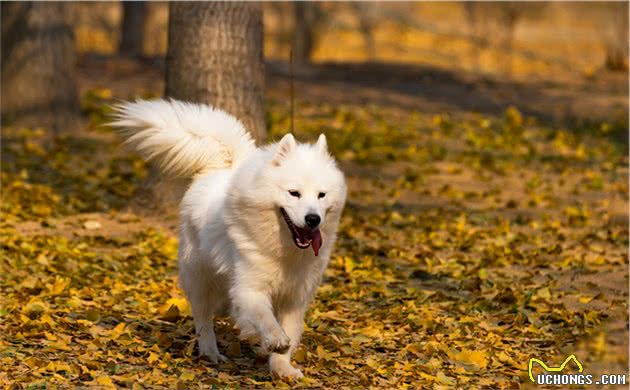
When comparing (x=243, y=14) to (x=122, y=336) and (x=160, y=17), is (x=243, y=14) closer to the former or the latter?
(x=122, y=336)

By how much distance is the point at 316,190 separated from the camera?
5.62m

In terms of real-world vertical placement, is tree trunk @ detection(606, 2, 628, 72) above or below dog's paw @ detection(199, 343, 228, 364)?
above

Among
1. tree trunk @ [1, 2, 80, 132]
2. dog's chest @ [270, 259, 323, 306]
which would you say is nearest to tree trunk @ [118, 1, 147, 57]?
tree trunk @ [1, 2, 80, 132]

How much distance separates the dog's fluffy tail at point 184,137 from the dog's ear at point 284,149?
2.38 feet

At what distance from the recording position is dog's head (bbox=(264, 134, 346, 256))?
5.54 m

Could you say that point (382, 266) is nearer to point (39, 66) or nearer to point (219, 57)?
point (219, 57)

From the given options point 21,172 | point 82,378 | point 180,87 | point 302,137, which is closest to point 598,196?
point 302,137

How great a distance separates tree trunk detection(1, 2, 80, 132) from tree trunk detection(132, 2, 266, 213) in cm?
408

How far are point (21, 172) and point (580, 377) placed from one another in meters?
8.28

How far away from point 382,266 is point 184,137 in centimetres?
296

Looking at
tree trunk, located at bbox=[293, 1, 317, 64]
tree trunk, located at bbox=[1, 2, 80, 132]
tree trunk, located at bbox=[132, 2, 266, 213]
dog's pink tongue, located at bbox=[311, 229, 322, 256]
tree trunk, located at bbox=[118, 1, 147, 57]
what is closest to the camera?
dog's pink tongue, located at bbox=[311, 229, 322, 256]

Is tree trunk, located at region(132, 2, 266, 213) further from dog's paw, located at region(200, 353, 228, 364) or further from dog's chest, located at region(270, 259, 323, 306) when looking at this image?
dog's chest, located at region(270, 259, 323, 306)

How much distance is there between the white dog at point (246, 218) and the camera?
5668 millimetres

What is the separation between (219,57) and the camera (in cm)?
970
